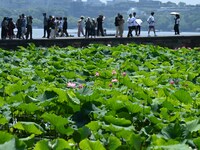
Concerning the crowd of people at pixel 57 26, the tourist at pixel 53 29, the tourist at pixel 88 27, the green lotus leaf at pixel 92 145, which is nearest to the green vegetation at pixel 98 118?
the green lotus leaf at pixel 92 145

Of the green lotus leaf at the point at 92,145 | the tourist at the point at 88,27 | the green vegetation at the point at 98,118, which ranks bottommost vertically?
the tourist at the point at 88,27

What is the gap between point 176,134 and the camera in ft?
9.70

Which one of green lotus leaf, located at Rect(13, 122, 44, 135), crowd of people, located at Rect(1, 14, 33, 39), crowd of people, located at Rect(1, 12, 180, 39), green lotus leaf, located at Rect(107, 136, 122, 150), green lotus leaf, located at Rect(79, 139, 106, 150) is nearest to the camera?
green lotus leaf, located at Rect(79, 139, 106, 150)

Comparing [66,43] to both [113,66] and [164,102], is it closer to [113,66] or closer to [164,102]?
[113,66]

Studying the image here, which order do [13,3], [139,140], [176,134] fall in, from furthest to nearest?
1. [13,3]
2. [176,134]
3. [139,140]

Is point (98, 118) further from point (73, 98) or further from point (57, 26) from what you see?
point (57, 26)

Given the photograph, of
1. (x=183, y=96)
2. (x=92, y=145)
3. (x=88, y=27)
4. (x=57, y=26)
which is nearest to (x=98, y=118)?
(x=183, y=96)

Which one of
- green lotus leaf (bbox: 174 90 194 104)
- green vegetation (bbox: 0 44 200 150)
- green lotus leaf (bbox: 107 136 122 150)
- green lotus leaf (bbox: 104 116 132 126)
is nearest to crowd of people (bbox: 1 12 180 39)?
green vegetation (bbox: 0 44 200 150)

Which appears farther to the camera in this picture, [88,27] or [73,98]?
[88,27]

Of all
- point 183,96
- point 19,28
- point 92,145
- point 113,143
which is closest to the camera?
point 92,145

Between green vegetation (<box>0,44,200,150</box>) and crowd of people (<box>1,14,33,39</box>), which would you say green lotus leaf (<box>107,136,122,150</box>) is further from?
crowd of people (<box>1,14,33,39</box>)

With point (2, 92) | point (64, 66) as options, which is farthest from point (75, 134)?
point (64, 66)

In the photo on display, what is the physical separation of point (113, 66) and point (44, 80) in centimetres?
238

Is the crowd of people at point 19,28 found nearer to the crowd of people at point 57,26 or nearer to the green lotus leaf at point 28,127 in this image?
the crowd of people at point 57,26
